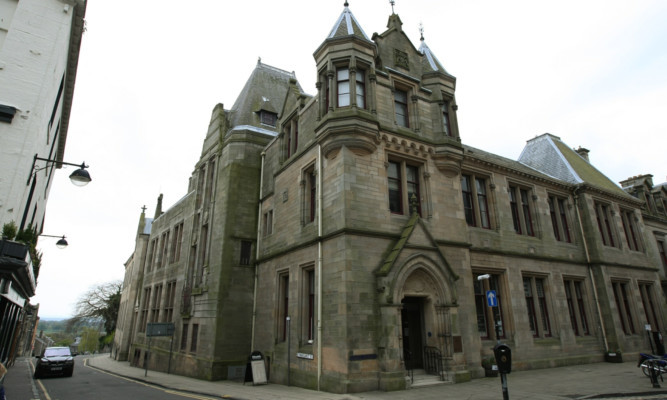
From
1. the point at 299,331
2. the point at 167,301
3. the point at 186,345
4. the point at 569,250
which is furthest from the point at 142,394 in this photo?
the point at 569,250

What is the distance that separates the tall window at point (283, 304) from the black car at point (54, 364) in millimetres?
14478

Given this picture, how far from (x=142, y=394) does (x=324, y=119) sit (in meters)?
12.8

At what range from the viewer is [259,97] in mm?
25500

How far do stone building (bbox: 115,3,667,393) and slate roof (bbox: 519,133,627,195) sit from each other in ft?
0.74

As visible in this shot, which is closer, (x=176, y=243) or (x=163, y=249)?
(x=176, y=243)

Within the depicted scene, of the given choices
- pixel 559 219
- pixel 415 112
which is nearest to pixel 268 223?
pixel 415 112

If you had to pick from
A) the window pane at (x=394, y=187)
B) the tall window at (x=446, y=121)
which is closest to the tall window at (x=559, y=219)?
the tall window at (x=446, y=121)

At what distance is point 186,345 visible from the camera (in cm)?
2172

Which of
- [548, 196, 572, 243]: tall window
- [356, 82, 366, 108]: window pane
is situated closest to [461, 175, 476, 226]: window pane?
[548, 196, 572, 243]: tall window

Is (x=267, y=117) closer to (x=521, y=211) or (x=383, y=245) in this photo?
(x=383, y=245)

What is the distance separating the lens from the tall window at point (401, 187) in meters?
15.3

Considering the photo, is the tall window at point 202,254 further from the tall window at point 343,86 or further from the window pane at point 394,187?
the tall window at point 343,86

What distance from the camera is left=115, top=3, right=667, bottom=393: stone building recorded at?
13.4m

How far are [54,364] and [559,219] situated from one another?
3142 cm
